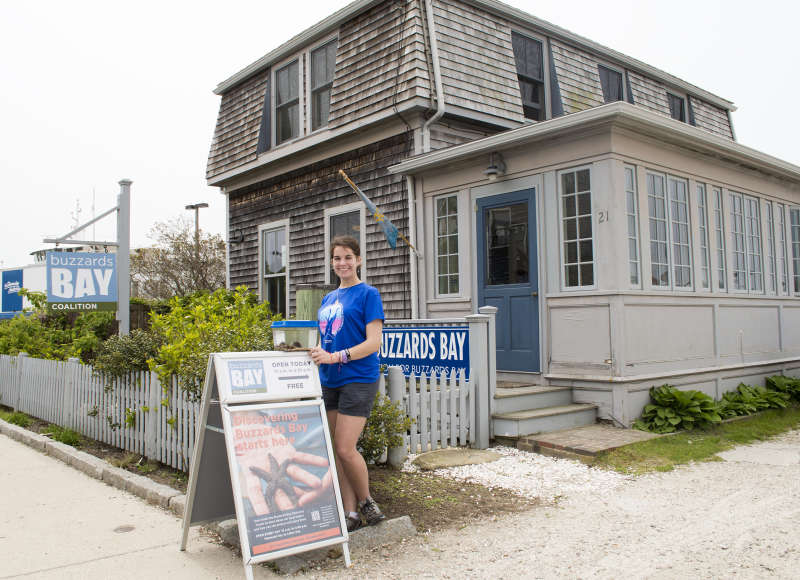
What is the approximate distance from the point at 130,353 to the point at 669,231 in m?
6.60

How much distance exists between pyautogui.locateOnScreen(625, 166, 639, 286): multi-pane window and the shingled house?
0.08 feet

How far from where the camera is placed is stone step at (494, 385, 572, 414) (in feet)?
24.0

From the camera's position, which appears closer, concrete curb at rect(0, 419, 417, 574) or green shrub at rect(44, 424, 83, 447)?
concrete curb at rect(0, 419, 417, 574)

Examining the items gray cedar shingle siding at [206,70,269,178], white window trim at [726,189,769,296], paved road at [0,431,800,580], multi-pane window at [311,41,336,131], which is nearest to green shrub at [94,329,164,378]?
paved road at [0,431,800,580]

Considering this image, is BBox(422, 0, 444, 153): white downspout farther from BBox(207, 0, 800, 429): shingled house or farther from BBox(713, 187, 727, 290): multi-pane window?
BBox(713, 187, 727, 290): multi-pane window

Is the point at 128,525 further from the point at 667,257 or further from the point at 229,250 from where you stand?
the point at 229,250

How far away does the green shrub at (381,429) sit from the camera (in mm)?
5395

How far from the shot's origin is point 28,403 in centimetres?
996

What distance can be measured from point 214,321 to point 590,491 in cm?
369

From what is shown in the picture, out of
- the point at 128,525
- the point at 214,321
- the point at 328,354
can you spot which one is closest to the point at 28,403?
the point at 214,321

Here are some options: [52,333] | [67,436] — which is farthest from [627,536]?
[52,333]

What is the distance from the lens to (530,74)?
39.1 ft

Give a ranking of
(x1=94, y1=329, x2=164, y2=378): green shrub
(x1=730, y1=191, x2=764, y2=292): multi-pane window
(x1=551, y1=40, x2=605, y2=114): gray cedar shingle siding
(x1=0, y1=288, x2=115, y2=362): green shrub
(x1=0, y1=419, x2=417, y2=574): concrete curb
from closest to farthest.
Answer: (x1=0, y1=419, x2=417, y2=574): concrete curb → (x1=94, y1=329, x2=164, y2=378): green shrub → (x1=730, y1=191, x2=764, y2=292): multi-pane window → (x1=0, y1=288, x2=115, y2=362): green shrub → (x1=551, y1=40, x2=605, y2=114): gray cedar shingle siding

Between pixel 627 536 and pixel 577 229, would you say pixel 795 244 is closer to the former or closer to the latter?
pixel 577 229
